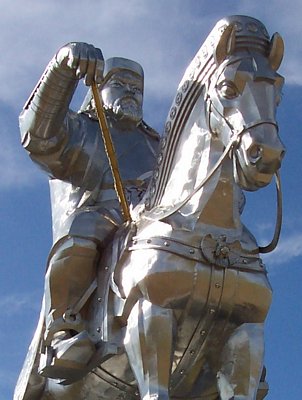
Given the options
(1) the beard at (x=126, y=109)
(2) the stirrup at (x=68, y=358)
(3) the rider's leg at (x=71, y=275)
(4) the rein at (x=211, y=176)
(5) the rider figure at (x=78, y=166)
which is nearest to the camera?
(4) the rein at (x=211, y=176)

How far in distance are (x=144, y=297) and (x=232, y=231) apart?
563 millimetres

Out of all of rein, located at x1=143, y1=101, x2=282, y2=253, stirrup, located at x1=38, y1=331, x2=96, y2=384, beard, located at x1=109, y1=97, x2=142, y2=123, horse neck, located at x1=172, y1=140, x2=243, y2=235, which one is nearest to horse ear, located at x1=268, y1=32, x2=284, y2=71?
rein, located at x1=143, y1=101, x2=282, y2=253

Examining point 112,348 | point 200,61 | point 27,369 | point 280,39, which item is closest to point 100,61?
point 200,61

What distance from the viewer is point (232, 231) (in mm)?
5797

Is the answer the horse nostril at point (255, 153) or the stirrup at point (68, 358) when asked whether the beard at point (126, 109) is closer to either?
the stirrup at point (68, 358)

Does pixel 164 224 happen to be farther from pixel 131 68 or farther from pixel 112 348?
pixel 131 68

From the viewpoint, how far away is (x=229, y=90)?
5.71 m

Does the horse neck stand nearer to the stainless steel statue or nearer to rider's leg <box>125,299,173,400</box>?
the stainless steel statue

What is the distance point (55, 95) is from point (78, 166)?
65 centimetres

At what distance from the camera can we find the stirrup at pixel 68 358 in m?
6.07

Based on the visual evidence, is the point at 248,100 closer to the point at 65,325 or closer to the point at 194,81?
the point at 194,81

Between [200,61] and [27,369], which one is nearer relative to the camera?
[200,61]

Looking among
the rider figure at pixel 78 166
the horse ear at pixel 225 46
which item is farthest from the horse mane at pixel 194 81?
the rider figure at pixel 78 166

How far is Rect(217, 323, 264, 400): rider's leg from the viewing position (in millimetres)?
5688
